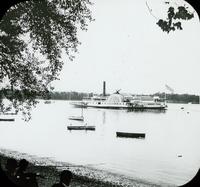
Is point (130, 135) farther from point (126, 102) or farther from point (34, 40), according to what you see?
point (126, 102)

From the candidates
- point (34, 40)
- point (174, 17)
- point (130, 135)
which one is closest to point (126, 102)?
point (130, 135)

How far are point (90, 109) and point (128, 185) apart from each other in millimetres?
83495

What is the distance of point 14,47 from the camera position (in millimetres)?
8281

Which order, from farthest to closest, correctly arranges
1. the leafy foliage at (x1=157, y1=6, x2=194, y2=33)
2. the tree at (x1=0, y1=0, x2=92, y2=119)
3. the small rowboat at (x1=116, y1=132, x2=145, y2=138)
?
the small rowboat at (x1=116, y1=132, x2=145, y2=138), the tree at (x1=0, y1=0, x2=92, y2=119), the leafy foliage at (x1=157, y1=6, x2=194, y2=33)

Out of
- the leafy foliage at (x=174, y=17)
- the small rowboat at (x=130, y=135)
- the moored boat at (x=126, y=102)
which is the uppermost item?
the leafy foliage at (x=174, y=17)

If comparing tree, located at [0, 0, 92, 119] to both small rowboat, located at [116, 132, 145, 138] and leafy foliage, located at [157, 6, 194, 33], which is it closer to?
leafy foliage, located at [157, 6, 194, 33]

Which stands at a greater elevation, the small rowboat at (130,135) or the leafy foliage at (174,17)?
the leafy foliage at (174,17)

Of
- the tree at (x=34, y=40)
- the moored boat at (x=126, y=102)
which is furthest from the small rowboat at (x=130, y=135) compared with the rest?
the moored boat at (x=126, y=102)

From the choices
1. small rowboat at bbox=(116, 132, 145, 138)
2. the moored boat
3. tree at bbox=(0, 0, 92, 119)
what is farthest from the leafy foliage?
the moored boat

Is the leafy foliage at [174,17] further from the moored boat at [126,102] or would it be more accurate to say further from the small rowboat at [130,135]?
the moored boat at [126,102]

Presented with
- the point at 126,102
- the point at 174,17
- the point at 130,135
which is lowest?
the point at 130,135

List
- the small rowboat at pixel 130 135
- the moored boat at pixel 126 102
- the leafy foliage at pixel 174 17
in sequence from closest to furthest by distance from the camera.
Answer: the leafy foliage at pixel 174 17 → the small rowboat at pixel 130 135 → the moored boat at pixel 126 102

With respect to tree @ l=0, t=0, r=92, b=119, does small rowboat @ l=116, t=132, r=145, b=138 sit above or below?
below

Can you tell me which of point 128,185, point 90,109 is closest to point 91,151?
point 128,185
